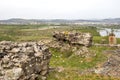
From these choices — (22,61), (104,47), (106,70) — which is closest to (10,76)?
(22,61)

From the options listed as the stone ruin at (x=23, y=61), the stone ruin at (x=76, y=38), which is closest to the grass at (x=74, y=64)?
the stone ruin at (x=76, y=38)

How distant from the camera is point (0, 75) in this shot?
1390 inches

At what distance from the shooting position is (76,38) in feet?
186

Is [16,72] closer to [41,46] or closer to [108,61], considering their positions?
[41,46]

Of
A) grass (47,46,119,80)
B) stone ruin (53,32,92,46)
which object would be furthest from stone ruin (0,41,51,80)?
stone ruin (53,32,92,46)

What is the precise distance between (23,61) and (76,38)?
71.0 feet

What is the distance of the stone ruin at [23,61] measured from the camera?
3528 centimetres

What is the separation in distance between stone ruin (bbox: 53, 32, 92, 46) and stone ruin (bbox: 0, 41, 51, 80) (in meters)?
14.2

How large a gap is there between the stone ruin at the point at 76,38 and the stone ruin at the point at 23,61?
557 inches

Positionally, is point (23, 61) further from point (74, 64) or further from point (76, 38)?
point (76, 38)

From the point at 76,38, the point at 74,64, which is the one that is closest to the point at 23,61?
the point at 74,64

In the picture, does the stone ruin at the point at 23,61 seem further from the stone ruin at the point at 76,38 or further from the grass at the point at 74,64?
the stone ruin at the point at 76,38

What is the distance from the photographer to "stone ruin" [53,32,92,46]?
55.8 meters

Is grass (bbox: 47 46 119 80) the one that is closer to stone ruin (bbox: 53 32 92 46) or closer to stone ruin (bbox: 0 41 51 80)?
stone ruin (bbox: 53 32 92 46)
